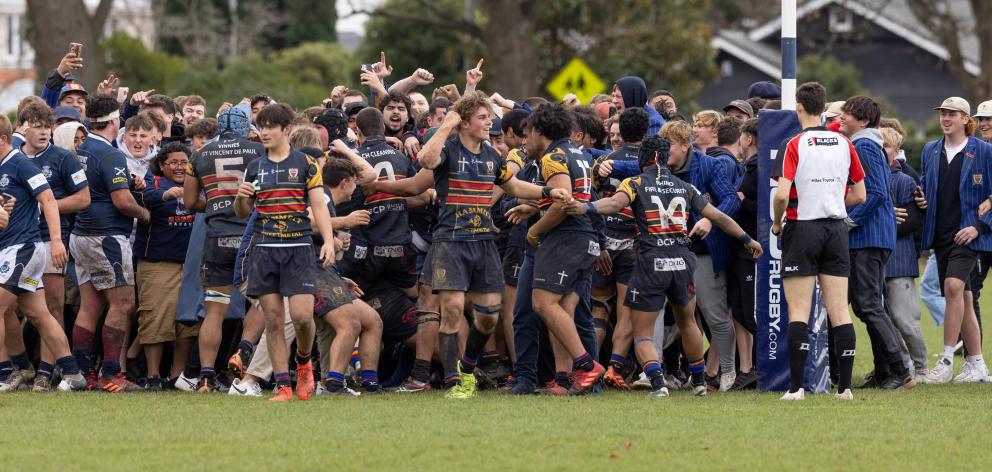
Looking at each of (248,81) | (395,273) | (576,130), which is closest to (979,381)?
(576,130)

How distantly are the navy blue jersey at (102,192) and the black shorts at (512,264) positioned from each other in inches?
115

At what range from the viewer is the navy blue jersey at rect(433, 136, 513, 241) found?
10.1 metres

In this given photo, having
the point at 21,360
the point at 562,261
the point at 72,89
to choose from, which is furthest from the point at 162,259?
the point at 562,261

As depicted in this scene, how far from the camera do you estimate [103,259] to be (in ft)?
35.4

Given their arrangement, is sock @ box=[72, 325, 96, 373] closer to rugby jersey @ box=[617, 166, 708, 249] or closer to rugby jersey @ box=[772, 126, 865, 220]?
rugby jersey @ box=[617, 166, 708, 249]

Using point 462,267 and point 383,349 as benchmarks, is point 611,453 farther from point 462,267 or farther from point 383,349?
point 383,349

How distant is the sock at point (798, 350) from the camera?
9844mm

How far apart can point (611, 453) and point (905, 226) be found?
515 cm

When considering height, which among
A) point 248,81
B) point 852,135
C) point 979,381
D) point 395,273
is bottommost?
point 979,381

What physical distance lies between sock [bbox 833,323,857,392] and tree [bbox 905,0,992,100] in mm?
25322

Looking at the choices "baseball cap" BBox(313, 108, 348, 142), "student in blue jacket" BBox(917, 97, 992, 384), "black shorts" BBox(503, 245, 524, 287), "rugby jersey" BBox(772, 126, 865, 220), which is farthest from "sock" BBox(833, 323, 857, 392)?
"baseball cap" BBox(313, 108, 348, 142)

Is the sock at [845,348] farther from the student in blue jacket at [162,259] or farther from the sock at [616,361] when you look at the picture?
the student in blue jacket at [162,259]

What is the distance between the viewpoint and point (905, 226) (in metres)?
11.8

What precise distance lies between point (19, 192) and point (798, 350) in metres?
5.63
